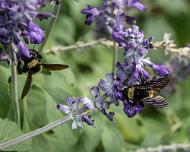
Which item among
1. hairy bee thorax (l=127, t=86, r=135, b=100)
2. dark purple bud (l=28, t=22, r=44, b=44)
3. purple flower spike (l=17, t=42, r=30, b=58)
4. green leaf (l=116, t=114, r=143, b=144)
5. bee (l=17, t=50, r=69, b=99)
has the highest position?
dark purple bud (l=28, t=22, r=44, b=44)

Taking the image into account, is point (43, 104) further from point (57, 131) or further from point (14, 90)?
point (14, 90)

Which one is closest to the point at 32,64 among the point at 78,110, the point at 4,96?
the point at 78,110

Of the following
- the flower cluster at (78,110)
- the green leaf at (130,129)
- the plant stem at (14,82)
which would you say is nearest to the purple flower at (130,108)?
the flower cluster at (78,110)

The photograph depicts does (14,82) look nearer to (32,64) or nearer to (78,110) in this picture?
(32,64)

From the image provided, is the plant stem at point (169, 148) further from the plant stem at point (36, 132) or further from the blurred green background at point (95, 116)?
the plant stem at point (36, 132)

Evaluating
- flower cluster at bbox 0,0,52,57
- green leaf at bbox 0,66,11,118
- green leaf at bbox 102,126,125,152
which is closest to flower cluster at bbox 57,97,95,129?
flower cluster at bbox 0,0,52,57

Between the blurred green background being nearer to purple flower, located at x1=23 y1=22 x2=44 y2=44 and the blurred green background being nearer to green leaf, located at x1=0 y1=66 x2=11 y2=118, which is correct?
green leaf, located at x1=0 y1=66 x2=11 y2=118
